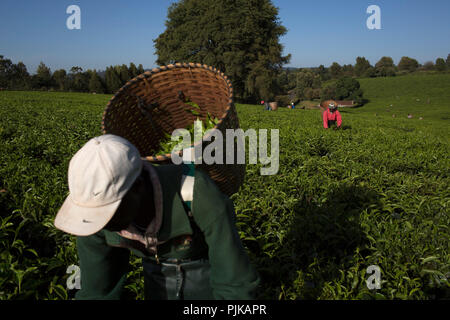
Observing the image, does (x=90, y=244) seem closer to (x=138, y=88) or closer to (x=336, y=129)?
(x=138, y=88)

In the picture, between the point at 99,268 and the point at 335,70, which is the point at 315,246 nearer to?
the point at 99,268

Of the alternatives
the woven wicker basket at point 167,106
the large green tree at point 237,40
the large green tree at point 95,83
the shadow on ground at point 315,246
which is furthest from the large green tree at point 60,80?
the shadow on ground at point 315,246

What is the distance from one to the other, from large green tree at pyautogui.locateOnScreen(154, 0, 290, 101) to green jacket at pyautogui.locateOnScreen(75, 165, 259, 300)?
111ft

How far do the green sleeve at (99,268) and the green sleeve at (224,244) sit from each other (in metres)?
0.62

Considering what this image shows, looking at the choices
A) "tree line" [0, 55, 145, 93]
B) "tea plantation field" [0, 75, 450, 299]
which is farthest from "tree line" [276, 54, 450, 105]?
"tea plantation field" [0, 75, 450, 299]

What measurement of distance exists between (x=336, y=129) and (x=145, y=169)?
1022 centimetres

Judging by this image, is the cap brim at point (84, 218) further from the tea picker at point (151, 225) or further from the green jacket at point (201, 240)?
the green jacket at point (201, 240)

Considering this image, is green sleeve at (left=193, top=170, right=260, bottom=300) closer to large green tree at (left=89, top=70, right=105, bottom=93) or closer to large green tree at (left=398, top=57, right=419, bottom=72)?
large green tree at (left=89, top=70, right=105, bottom=93)

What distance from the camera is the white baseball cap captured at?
116 centimetres

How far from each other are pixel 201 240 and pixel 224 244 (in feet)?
1.17

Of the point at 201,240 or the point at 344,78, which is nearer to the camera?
the point at 201,240

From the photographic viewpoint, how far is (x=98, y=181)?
45.8 inches

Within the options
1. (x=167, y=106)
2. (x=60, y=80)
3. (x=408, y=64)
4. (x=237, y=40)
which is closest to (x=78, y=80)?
(x=60, y=80)

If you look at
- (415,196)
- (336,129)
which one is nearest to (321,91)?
(336,129)
